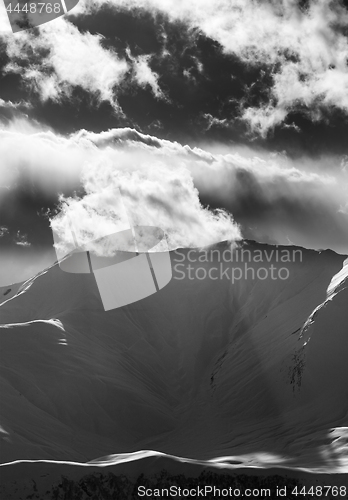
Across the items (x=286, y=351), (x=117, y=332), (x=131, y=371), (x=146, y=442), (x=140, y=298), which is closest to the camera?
(x=146, y=442)

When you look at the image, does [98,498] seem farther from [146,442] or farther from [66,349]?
[66,349]

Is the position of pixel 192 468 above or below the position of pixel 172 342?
below

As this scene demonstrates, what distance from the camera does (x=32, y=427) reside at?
79000 millimetres

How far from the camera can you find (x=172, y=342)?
137m

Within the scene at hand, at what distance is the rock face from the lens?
7794 cm

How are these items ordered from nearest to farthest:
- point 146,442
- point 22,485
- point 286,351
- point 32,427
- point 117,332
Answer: point 22,485 → point 32,427 → point 146,442 → point 286,351 → point 117,332

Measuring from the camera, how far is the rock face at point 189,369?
77.9 metres

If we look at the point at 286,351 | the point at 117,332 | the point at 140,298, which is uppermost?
the point at 140,298

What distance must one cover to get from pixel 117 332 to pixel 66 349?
23411 mm

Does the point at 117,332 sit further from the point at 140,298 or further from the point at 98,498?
the point at 98,498

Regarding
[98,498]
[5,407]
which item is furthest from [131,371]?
[98,498]

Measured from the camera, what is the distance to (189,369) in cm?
12394

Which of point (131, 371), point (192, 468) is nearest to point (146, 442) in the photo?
point (131, 371)

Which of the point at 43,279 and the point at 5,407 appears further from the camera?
the point at 43,279
